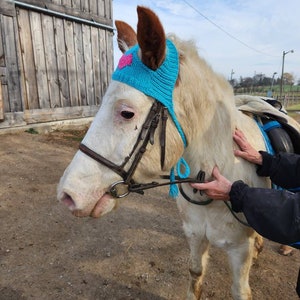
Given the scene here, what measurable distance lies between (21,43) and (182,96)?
6588mm

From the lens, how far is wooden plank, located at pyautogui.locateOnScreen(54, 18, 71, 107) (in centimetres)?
757

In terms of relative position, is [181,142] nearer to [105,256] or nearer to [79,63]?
[105,256]

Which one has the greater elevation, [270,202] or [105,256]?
[270,202]

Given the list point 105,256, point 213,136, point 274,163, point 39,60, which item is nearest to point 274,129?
point 274,163

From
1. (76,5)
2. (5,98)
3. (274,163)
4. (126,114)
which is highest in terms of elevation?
(76,5)

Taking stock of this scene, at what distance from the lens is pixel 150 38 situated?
4.28ft

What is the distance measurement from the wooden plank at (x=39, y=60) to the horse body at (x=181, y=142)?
614 cm

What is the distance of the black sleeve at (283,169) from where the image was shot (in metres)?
1.77

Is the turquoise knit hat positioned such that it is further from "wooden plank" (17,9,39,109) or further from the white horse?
"wooden plank" (17,9,39,109)

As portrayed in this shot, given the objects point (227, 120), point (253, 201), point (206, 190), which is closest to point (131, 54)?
point (227, 120)

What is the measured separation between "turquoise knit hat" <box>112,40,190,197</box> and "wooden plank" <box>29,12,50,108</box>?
650 cm

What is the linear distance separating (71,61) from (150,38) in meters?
7.37

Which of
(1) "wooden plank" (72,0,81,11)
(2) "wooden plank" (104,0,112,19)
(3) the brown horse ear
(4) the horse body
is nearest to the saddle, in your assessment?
(4) the horse body

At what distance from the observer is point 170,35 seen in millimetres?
1645
